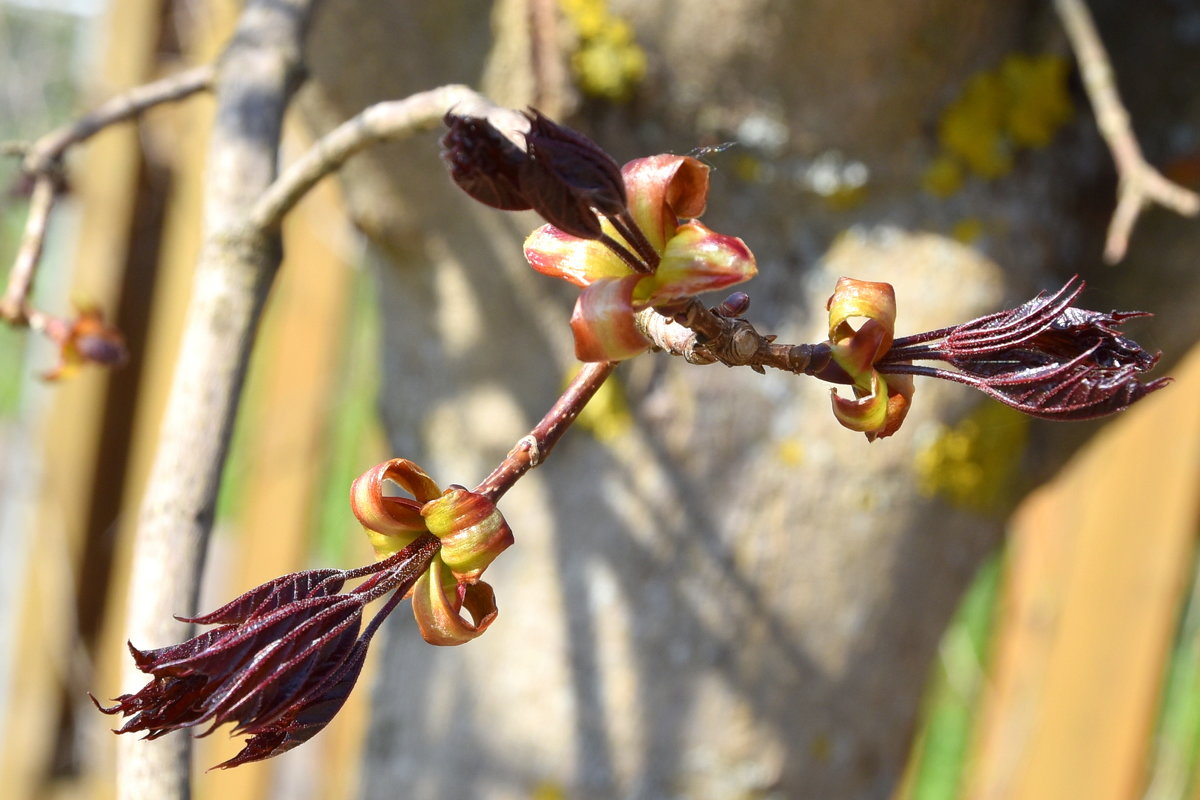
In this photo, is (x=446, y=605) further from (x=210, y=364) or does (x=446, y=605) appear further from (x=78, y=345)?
(x=78, y=345)

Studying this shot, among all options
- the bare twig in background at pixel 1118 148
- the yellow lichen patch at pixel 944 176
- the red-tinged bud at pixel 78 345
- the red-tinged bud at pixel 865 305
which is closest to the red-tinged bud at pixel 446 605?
the red-tinged bud at pixel 865 305

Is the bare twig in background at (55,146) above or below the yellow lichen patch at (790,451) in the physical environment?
above

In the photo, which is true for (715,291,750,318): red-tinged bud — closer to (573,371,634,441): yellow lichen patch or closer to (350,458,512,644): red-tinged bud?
(350,458,512,644): red-tinged bud

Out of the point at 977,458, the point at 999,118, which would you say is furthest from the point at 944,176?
the point at 977,458

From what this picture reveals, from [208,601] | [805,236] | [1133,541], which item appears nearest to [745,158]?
[805,236]

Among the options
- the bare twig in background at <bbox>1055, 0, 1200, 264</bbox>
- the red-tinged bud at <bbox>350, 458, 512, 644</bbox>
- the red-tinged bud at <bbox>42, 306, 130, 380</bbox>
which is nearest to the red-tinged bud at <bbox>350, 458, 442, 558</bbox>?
the red-tinged bud at <bbox>350, 458, 512, 644</bbox>

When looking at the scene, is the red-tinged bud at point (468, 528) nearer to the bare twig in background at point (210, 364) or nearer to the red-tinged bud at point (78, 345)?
the bare twig in background at point (210, 364)
